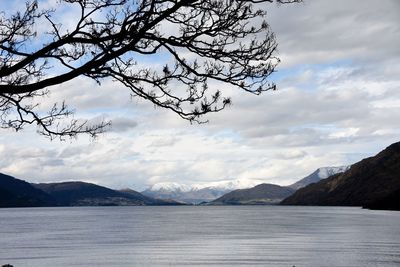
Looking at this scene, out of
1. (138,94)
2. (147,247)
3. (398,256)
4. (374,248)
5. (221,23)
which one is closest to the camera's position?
(221,23)

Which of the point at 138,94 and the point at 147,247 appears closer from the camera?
the point at 138,94

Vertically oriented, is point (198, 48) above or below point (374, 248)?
above

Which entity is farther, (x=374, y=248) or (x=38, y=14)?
(x=374, y=248)

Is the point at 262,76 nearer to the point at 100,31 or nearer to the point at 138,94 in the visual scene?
the point at 138,94

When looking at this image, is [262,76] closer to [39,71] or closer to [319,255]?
[39,71]

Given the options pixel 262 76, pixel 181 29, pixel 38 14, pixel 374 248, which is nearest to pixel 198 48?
pixel 181 29

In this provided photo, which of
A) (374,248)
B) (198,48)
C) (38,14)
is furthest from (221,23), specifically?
(374,248)

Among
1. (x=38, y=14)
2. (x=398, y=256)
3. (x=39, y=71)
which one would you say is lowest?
(x=398, y=256)

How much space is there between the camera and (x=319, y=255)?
70.1 metres

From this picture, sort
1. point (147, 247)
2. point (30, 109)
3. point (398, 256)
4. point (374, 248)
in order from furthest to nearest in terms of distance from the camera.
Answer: point (147, 247), point (374, 248), point (398, 256), point (30, 109)

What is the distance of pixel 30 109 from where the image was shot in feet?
51.1

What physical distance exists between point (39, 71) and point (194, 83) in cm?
448

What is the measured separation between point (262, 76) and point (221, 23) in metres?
1.68

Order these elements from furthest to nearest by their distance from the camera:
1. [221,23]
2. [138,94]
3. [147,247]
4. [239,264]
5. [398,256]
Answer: [147,247] < [398,256] < [239,264] < [138,94] < [221,23]
